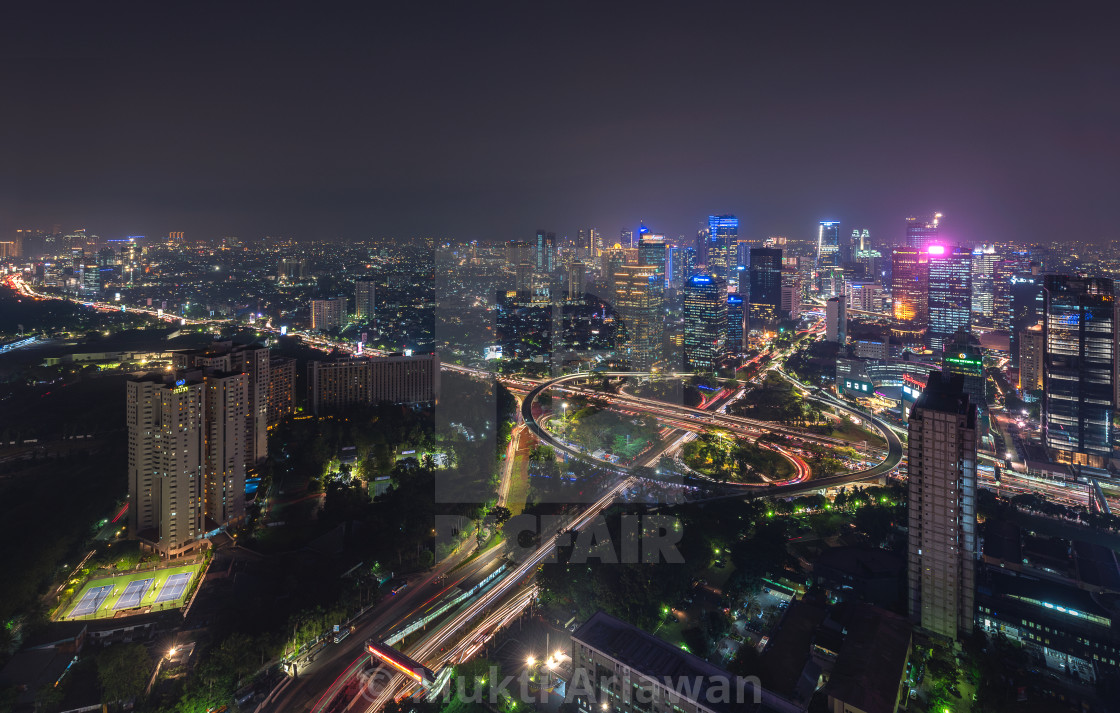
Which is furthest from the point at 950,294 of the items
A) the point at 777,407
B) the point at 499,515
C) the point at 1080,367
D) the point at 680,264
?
the point at 499,515

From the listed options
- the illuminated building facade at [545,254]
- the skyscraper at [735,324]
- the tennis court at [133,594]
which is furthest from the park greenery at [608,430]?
the illuminated building facade at [545,254]

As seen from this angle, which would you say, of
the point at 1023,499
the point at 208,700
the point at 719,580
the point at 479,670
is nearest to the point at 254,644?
the point at 208,700

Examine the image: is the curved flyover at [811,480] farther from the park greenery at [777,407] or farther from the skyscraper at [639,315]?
the skyscraper at [639,315]

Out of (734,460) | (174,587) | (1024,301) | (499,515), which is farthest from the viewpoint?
(1024,301)

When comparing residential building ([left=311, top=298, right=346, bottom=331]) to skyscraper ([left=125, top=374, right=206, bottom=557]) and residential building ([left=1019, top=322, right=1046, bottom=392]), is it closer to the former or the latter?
skyscraper ([left=125, top=374, right=206, bottom=557])

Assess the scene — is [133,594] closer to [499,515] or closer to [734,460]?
[499,515]

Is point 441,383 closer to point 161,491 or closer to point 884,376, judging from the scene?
point 161,491
